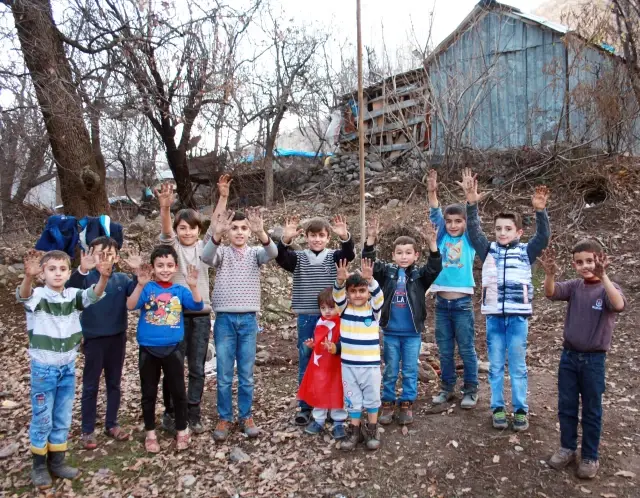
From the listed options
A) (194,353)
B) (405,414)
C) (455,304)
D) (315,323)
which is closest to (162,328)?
(194,353)

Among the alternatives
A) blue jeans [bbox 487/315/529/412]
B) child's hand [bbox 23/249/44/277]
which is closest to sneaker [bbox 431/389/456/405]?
blue jeans [bbox 487/315/529/412]

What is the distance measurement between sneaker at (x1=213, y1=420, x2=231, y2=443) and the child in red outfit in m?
0.65

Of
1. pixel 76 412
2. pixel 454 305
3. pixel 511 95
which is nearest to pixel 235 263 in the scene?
pixel 454 305

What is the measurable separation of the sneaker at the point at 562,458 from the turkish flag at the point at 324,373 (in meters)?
1.55

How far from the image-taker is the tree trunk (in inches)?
278

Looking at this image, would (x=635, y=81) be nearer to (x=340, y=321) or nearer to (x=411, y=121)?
(x=411, y=121)

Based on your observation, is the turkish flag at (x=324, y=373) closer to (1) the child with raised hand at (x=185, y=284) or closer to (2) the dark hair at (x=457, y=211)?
(1) the child with raised hand at (x=185, y=284)

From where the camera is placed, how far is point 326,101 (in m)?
14.5

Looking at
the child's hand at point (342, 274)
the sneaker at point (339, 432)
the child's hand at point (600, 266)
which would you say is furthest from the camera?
the sneaker at point (339, 432)

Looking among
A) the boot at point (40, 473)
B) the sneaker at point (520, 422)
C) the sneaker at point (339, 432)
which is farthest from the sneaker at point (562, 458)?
the boot at point (40, 473)

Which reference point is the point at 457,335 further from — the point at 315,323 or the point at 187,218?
the point at 187,218

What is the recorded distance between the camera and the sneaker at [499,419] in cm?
402

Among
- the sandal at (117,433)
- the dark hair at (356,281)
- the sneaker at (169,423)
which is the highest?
the dark hair at (356,281)

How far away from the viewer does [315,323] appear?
172 inches
